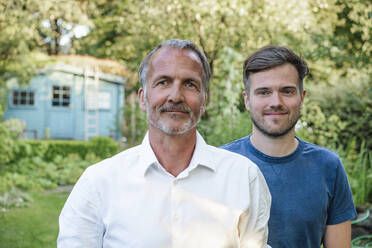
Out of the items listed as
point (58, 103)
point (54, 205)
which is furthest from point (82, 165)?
point (58, 103)

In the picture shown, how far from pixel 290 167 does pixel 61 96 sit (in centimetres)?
1626

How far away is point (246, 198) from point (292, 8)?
7.49 meters

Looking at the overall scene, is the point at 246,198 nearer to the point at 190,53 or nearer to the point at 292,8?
the point at 190,53

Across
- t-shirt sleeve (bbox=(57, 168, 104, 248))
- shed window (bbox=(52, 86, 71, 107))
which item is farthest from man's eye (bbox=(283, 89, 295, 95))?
shed window (bbox=(52, 86, 71, 107))

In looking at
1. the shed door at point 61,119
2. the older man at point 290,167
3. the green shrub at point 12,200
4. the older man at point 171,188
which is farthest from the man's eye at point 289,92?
the shed door at point 61,119

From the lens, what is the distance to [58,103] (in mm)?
17750

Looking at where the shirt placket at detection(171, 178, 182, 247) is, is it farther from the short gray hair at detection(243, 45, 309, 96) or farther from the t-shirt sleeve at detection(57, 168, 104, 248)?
the short gray hair at detection(243, 45, 309, 96)

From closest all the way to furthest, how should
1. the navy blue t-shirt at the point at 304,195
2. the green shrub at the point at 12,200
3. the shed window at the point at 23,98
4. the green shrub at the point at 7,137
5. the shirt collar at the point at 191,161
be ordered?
the shirt collar at the point at 191,161 → the navy blue t-shirt at the point at 304,195 → the green shrub at the point at 12,200 → the green shrub at the point at 7,137 → the shed window at the point at 23,98

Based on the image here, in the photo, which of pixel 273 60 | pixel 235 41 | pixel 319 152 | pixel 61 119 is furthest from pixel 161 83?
pixel 61 119

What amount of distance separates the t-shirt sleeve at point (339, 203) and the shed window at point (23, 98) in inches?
662

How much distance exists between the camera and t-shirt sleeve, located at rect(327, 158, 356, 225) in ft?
6.82

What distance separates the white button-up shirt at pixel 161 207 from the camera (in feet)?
5.12

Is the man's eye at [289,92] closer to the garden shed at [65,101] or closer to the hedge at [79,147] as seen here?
the hedge at [79,147]

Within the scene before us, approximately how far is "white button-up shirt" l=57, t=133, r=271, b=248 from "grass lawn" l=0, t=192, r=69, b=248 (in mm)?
3280
